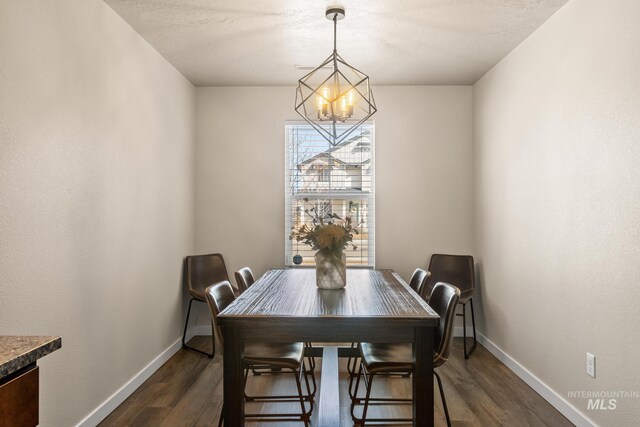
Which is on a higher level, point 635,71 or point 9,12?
point 9,12

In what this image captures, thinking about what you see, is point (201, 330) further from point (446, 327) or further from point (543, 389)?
point (543, 389)

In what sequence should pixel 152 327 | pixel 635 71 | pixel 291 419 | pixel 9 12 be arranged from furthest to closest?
1. pixel 152 327
2. pixel 291 419
3. pixel 635 71
4. pixel 9 12

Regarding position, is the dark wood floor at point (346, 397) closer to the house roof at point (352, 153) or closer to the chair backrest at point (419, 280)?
the chair backrest at point (419, 280)

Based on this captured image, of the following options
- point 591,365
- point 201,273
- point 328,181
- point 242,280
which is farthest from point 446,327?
point 201,273

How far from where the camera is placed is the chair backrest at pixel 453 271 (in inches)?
161

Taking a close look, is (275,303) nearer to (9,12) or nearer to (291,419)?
(291,419)

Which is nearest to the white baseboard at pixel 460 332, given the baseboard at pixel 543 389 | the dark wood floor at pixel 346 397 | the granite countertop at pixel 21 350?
the baseboard at pixel 543 389

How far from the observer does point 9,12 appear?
187cm

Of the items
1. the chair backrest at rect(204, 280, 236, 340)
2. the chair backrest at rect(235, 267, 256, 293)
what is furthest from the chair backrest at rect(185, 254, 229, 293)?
the chair backrest at rect(204, 280, 236, 340)

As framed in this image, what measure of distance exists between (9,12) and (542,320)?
3.54 meters

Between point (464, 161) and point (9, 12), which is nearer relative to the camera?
point (9, 12)

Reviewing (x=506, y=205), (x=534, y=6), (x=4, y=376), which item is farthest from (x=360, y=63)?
(x=4, y=376)

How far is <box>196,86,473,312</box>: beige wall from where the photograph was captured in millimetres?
4422

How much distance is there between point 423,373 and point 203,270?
9.12 feet
